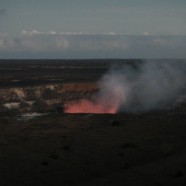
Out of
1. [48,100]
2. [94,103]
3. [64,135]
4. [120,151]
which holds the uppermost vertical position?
[48,100]

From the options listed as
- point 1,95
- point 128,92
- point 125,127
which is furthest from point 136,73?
point 125,127

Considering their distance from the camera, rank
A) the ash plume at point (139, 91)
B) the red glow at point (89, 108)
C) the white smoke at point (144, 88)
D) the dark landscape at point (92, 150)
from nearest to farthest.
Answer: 1. the dark landscape at point (92, 150)
2. the red glow at point (89, 108)
3. the ash plume at point (139, 91)
4. the white smoke at point (144, 88)

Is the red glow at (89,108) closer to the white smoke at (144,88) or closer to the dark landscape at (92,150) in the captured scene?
the white smoke at (144,88)

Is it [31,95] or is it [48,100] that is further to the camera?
[31,95]

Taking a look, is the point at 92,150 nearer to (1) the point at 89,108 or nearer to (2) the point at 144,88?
(1) the point at 89,108

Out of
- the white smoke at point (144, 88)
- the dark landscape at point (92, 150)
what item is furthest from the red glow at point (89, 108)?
the dark landscape at point (92, 150)

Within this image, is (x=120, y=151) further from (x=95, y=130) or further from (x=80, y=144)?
(x=95, y=130)
